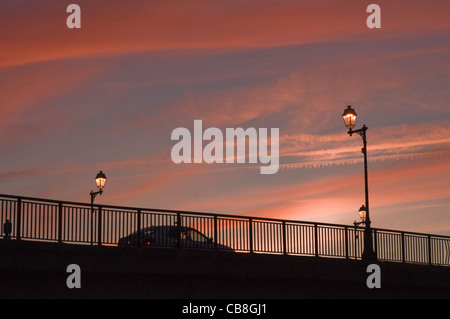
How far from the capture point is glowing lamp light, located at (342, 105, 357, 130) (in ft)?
125

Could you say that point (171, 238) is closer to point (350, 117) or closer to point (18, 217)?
point (18, 217)

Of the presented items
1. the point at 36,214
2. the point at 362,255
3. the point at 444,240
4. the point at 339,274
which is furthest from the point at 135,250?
the point at 444,240

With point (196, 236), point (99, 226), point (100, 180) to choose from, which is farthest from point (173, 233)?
point (100, 180)

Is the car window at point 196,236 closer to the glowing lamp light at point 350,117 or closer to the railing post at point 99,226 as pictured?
the railing post at point 99,226

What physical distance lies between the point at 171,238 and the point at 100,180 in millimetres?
19943

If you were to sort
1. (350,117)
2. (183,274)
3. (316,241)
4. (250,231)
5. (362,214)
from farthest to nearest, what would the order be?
(362,214)
(350,117)
(316,241)
(250,231)
(183,274)

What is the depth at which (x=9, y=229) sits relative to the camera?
2478 cm

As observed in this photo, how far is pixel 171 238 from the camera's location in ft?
96.1

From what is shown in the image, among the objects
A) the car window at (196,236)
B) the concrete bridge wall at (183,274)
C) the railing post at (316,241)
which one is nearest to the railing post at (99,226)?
the concrete bridge wall at (183,274)

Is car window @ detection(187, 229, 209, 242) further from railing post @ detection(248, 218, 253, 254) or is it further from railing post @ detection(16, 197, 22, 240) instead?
railing post @ detection(16, 197, 22, 240)

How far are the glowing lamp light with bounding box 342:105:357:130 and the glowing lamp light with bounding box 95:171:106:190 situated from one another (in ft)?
54.2

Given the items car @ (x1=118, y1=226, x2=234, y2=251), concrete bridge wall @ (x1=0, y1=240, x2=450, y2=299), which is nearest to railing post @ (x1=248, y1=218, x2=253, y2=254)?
concrete bridge wall @ (x1=0, y1=240, x2=450, y2=299)
